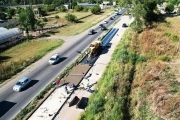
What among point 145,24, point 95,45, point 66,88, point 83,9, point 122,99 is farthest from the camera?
point 83,9

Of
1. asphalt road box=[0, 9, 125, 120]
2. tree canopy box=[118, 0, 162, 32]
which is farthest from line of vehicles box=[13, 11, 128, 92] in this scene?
tree canopy box=[118, 0, 162, 32]

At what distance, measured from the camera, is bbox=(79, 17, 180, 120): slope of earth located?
979 inches

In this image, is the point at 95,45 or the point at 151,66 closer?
the point at 151,66

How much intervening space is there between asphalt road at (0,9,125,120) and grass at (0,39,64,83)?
11.1 ft

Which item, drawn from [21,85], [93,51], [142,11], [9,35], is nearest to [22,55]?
[9,35]

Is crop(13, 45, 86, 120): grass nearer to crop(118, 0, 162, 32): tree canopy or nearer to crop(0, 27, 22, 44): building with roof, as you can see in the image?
crop(0, 27, 22, 44): building with roof

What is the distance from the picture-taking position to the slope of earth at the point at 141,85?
24.9 meters

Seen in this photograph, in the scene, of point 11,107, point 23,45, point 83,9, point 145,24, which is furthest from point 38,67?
point 83,9

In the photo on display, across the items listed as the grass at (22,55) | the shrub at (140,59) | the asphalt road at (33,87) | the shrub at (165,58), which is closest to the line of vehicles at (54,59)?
the asphalt road at (33,87)

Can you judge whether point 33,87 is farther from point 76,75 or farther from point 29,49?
point 29,49

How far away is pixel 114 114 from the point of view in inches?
920

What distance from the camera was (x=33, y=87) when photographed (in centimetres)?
3334

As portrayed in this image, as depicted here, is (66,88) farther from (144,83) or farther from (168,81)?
(168,81)

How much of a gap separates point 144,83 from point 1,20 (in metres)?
79.2
